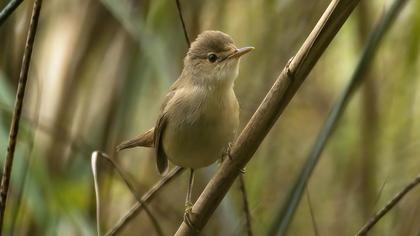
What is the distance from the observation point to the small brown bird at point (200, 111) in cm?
277

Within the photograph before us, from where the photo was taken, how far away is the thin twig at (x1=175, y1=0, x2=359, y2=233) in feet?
5.46

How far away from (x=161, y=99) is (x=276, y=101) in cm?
157

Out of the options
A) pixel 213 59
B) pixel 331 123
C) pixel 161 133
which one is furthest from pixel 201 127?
pixel 331 123

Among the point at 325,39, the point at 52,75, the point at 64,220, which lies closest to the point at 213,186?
the point at 325,39

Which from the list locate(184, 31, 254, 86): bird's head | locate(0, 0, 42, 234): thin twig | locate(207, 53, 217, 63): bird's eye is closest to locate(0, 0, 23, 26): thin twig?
locate(0, 0, 42, 234): thin twig

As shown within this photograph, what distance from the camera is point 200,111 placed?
283 centimetres

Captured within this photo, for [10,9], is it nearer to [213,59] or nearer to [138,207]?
[138,207]

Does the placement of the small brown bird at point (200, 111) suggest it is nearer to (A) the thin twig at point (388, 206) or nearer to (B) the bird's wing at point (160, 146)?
(B) the bird's wing at point (160, 146)

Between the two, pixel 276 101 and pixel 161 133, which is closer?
pixel 276 101

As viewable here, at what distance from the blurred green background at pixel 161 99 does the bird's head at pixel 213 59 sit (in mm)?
76

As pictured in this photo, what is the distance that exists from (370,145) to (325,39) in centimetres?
149

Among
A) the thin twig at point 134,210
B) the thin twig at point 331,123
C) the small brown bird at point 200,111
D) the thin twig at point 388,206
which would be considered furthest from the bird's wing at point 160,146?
the thin twig at point 388,206

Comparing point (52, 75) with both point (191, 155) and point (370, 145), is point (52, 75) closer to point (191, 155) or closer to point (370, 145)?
point (191, 155)

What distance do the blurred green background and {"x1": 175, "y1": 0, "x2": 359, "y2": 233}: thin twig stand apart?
16.5 inches
